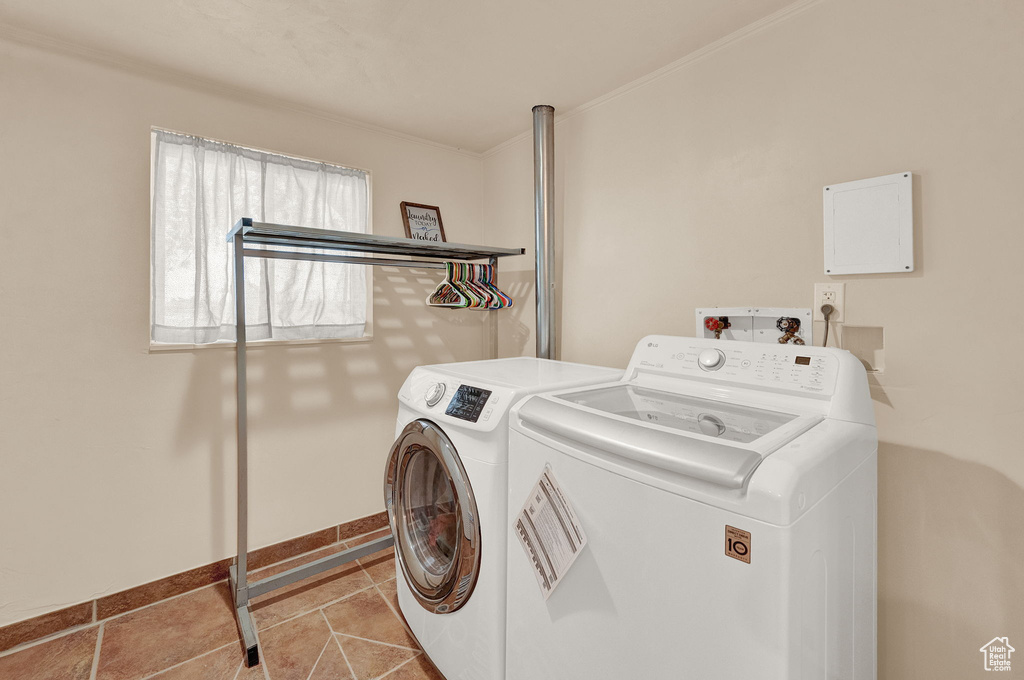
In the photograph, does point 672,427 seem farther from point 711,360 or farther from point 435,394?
point 435,394

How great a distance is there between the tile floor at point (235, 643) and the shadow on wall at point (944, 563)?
152 cm

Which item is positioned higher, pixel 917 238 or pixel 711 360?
pixel 917 238

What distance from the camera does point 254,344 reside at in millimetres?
2178

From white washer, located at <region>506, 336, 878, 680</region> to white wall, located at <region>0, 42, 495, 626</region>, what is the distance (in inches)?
60.8

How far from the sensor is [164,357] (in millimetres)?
1973

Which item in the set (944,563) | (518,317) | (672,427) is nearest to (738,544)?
(672,427)

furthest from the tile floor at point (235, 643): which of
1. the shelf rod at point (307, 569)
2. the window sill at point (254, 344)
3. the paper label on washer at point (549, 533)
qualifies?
the window sill at point (254, 344)

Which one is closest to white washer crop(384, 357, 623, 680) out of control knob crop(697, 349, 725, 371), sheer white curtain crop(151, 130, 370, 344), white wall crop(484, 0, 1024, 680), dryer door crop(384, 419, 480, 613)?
dryer door crop(384, 419, 480, 613)

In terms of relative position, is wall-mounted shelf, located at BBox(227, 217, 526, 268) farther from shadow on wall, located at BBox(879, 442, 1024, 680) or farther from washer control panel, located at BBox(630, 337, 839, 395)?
shadow on wall, located at BBox(879, 442, 1024, 680)

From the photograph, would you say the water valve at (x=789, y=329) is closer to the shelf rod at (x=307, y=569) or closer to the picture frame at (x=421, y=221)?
the picture frame at (x=421, y=221)

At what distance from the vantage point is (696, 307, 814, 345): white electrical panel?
152 centimetres

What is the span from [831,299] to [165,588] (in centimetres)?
292

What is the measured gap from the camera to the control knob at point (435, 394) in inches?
61.9

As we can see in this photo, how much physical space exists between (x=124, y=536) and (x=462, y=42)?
248 centimetres
